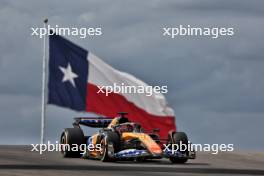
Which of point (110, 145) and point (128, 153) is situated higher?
point (110, 145)

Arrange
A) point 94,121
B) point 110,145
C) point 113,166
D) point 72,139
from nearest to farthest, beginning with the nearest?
point 113,166 < point 110,145 < point 72,139 < point 94,121

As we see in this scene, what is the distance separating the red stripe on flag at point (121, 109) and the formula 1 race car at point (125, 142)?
35.3 inches

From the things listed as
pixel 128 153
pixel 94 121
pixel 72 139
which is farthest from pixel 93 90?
pixel 128 153

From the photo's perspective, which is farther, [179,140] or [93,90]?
[93,90]

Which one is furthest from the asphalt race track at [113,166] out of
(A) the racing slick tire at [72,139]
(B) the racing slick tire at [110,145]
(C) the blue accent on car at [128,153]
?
(A) the racing slick tire at [72,139]

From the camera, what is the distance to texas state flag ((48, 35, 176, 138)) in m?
32.5

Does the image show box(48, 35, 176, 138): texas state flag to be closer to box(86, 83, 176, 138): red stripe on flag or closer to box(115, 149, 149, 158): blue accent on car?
box(86, 83, 176, 138): red stripe on flag

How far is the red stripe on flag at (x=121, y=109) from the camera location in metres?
32.6

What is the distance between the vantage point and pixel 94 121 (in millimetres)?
33500

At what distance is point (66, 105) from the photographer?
106 feet

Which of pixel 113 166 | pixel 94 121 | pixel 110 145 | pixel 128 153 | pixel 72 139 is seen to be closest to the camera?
pixel 113 166

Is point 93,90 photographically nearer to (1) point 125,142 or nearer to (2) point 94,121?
(2) point 94,121

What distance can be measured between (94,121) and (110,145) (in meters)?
3.89

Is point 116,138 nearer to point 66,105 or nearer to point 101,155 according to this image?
point 101,155
